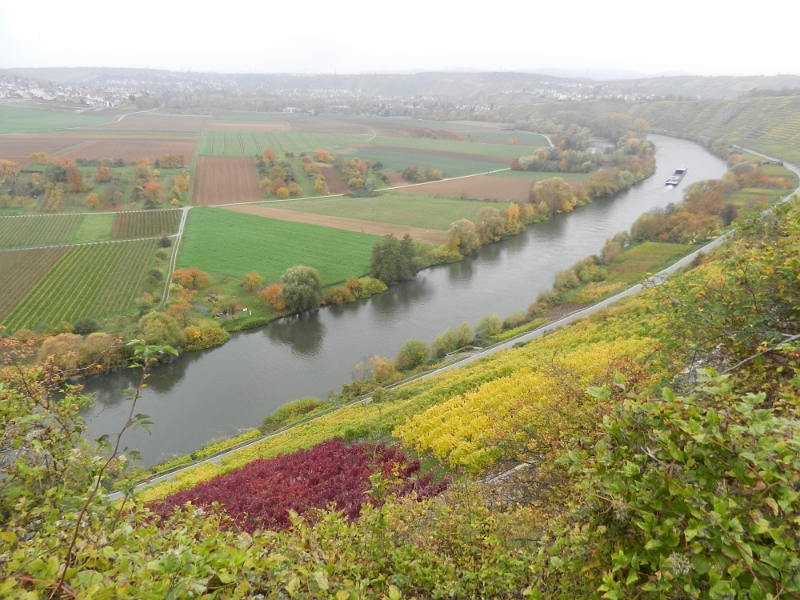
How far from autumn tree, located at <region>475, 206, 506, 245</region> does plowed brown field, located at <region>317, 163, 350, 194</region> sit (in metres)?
25.9

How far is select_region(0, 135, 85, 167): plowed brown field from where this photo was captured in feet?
230

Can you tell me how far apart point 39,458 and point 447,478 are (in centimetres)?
811

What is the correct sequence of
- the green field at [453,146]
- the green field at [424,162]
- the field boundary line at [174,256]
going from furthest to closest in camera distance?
the green field at [453,146] → the green field at [424,162] → the field boundary line at [174,256]

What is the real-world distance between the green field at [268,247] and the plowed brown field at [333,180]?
16.5 meters

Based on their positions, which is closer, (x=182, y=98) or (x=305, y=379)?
(x=305, y=379)

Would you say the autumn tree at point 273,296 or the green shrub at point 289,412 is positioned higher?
the autumn tree at point 273,296

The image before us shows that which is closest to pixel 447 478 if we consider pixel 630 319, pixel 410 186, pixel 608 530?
pixel 608 530

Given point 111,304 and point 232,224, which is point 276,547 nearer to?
point 111,304

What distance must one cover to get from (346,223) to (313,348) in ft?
82.3

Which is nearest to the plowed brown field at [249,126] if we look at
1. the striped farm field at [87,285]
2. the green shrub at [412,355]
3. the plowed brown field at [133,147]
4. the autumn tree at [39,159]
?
the plowed brown field at [133,147]

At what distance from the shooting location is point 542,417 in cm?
711

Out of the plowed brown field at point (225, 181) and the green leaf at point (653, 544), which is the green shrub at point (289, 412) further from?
the plowed brown field at point (225, 181)

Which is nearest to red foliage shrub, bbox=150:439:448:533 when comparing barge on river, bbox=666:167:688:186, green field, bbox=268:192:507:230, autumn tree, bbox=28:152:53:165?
green field, bbox=268:192:507:230

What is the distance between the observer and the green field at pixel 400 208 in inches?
2138
